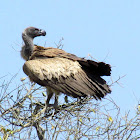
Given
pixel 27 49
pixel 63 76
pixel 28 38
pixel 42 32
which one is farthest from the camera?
pixel 42 32

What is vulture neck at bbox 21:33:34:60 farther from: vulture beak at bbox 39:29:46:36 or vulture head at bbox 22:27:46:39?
vulture beak at bbox 39:29:46:36

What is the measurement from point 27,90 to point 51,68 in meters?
1.45

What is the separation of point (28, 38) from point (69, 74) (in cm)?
157

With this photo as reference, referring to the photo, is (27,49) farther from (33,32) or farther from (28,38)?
(33,32)

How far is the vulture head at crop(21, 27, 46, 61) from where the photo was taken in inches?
353

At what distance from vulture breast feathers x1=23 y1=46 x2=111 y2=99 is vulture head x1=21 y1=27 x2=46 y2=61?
65 centimetres

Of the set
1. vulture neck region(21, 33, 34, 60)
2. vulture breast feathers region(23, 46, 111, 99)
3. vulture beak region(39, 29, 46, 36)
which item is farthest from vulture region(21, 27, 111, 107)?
vulture beak region(39, 29, 46, 36)

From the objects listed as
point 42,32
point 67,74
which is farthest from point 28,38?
point 67,74

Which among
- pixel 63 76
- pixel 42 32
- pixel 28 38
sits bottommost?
pixel 63 76

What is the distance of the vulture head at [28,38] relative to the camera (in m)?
8.98

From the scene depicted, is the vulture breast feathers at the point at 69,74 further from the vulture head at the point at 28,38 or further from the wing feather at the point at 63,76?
the vulture head at the point at 28,38

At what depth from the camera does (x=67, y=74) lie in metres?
8.20

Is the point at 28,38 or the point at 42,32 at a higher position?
the point at 42,32

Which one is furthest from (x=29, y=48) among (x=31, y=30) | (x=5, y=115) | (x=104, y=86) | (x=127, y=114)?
(x=127, y=114)
